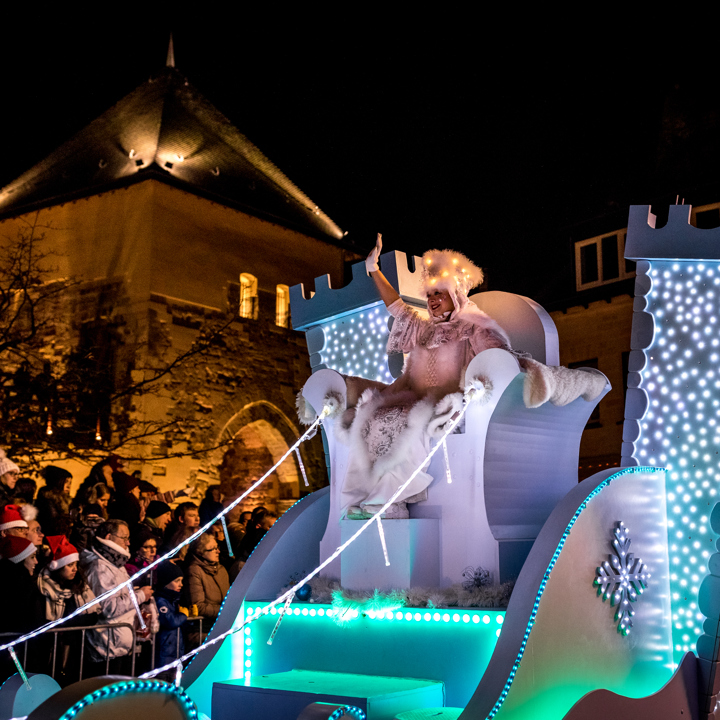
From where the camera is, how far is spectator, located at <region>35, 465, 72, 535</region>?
26.9 feet

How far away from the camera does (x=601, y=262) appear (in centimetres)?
1955

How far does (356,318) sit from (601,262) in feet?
44.1

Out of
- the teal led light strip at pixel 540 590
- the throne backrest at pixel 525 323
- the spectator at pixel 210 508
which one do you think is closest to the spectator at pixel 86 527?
the spectator at pixel 210 508

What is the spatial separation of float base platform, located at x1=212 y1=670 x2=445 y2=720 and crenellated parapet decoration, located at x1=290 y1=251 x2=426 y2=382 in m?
2.55

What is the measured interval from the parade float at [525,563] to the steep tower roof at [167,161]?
17.2 meters

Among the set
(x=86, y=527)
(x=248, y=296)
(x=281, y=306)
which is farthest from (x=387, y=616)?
(x=281, y=306)

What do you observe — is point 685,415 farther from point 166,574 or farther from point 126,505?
point 126,505

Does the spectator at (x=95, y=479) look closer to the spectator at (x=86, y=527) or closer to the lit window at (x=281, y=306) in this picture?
the spectator at (x=86, y=527)

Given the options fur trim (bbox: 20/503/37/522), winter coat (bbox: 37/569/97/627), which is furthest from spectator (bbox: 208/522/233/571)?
winter coat (bbox: 37/569/97/627)

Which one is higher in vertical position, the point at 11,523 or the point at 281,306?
the point at 281,306

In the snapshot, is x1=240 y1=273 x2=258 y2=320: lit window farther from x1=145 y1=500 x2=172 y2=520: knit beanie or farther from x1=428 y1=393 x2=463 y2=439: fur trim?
x1=428 y1=393 x2=463 y2=439: fur trim

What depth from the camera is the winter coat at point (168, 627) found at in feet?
21.8

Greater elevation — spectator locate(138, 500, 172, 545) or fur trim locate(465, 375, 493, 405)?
fur trim locate(465, 375, 493, 405)

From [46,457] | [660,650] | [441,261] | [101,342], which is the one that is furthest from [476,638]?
[101,342]
